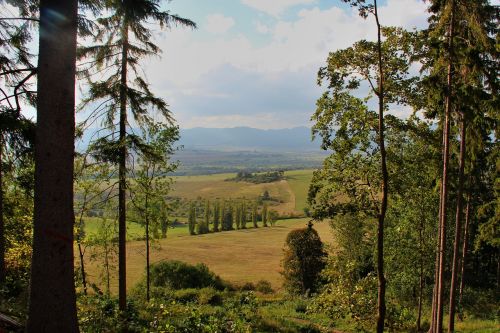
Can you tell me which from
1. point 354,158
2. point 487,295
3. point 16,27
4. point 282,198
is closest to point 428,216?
point 487,295

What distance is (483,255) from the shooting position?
114 ft

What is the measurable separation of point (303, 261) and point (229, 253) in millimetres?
32974

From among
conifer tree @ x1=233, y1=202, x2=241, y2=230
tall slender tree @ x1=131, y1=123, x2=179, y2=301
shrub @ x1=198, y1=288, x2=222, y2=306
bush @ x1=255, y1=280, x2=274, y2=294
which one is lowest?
bush @ x1=255, y1=280, x2=274, y2=294

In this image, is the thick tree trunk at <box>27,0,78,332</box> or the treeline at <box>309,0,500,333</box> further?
the treeline at <box>309,0,500,333</box>

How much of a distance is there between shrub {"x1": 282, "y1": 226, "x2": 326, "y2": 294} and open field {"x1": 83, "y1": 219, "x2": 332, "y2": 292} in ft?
30.0

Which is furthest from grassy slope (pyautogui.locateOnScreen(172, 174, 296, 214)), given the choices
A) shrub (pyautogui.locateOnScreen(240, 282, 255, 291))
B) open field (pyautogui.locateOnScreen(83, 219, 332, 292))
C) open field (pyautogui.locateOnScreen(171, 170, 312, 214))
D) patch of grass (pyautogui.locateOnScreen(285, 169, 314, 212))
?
shrub (pyautogui.locateOnScreen(240, 282, 255, 291))

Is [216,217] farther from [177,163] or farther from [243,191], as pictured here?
[177,163]

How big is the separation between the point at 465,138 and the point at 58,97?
14600 millimetres

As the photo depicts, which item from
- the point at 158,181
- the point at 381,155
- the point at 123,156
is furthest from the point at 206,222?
the point at 381,155

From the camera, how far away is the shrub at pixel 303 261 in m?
38.4

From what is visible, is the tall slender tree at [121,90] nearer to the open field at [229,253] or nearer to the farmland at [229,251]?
the farmland at [229,251]

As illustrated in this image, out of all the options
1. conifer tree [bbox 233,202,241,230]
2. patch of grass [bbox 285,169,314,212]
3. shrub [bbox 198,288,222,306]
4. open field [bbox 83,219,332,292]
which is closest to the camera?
shrub [bbox 198,288,222,306]

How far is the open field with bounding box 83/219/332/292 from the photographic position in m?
54.0

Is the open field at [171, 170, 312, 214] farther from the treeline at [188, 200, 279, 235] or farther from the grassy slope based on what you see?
the treeline at [188, 200, 279, 235]
